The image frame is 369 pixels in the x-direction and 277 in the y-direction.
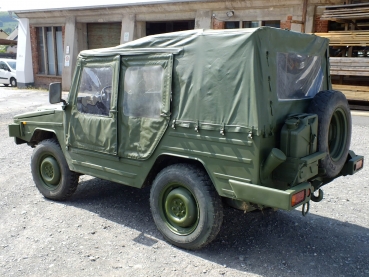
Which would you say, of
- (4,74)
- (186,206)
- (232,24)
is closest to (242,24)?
(232,24)

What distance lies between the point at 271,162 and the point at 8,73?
23218 mm

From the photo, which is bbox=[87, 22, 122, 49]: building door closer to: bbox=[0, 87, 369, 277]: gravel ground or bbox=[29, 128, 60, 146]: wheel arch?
bbox=[29, 128, 60, 146]: wheel arch

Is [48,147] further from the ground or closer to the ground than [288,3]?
closer to the ground

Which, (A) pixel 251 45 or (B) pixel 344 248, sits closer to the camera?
(A) pixel 251 45

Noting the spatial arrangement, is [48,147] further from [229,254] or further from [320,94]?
[320,94]

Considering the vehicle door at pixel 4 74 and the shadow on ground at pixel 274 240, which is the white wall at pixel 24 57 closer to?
the vehicle door at pixel 4 74

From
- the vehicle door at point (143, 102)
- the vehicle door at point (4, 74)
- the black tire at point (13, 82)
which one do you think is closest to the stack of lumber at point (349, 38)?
the vehicle door at point (143, 102)

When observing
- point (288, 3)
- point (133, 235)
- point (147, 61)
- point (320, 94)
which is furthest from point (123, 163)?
point (288, 3)

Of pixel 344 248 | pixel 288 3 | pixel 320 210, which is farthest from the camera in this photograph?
pixel 288 3

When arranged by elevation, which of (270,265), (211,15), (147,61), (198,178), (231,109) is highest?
(211,15)

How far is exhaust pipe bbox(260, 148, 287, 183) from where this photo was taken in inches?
141

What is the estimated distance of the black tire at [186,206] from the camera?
3945 mm

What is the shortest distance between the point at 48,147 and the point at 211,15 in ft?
37.3

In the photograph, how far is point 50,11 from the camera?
1998 cm
